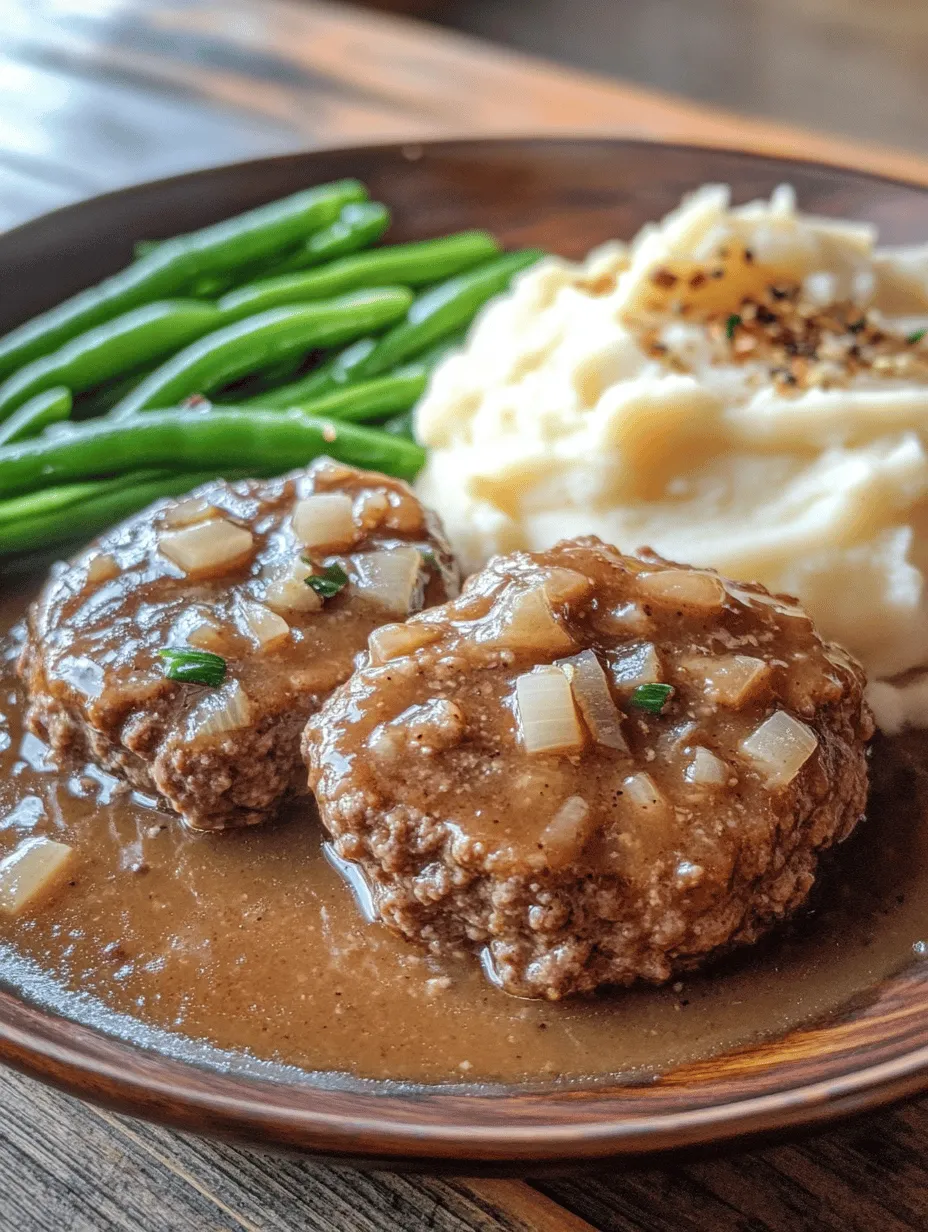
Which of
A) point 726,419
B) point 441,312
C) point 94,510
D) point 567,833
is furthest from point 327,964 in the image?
point 441,312

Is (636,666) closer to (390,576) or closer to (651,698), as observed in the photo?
(651,698)

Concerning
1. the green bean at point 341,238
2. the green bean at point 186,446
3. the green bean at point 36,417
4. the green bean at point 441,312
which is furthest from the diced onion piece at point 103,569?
the green bean at point 341,238

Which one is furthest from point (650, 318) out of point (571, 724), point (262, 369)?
point (571, 724)

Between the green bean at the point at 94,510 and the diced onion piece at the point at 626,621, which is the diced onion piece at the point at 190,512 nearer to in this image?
the green bean at the point at 94,510

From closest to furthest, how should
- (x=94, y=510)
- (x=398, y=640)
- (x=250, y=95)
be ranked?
(x=398, y=640) < (x=94, y=510) < (x=250, y=95)

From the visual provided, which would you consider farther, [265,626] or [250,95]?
[250,95]

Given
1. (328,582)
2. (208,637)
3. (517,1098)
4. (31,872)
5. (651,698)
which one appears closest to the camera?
(517,1098)

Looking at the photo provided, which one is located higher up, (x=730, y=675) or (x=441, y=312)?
(x=730, y=675)
